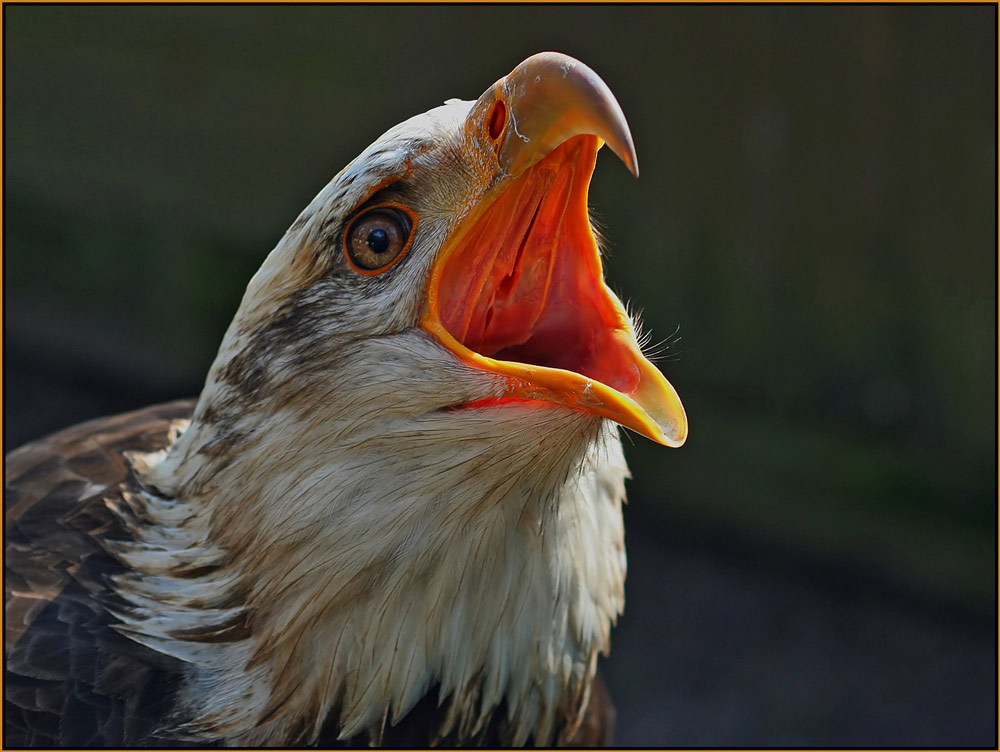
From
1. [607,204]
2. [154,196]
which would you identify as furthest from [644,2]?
[154,196]

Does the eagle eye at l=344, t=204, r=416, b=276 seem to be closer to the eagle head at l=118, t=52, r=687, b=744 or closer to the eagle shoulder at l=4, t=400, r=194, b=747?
the eagle head at l=118, t=52, r=687, b=744

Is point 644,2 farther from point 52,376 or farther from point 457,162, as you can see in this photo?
point 52,376

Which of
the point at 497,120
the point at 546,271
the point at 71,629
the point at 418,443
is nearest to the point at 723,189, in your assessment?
the point at 546,271

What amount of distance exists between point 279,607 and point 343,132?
3.15 meters

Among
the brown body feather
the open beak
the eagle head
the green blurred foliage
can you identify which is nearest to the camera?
the open beak

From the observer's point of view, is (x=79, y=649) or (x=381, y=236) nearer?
Result: (x=381, y=236)

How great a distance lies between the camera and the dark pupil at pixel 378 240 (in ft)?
5.52

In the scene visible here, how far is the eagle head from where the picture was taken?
5.32 feet

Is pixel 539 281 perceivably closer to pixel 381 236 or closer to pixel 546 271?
pixel 546 271

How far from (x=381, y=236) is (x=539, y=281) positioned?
0.87ft

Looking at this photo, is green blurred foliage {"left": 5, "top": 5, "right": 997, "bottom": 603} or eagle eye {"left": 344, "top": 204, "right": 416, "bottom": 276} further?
green blurred foliage {"left": 5, "top": 5, "right": 997, "bottom": 603}

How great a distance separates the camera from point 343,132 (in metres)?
4.62

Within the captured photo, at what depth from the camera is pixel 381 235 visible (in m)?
1.68

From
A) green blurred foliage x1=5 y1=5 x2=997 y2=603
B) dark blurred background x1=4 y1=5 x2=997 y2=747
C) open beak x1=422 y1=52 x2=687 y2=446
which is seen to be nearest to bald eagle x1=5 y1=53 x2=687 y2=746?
open beak x1=422 y1=52 x2=687 y2=446
